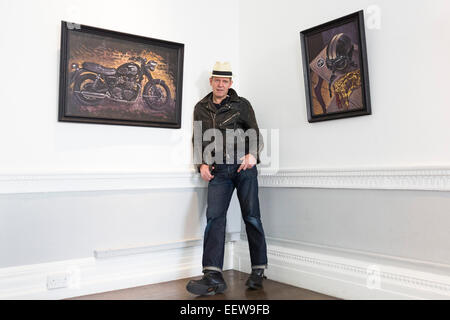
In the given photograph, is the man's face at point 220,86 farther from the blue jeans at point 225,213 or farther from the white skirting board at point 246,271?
the white skirting board at point 246,271

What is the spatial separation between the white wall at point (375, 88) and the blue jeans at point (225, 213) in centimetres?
44

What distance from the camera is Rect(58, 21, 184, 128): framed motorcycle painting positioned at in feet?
9.17

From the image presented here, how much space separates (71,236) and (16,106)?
963 mm

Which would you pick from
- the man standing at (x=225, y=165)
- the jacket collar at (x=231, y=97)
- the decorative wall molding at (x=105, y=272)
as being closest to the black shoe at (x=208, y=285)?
the man standing at (x=225, y=165)

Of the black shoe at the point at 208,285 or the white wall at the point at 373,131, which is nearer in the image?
the white wall at the point at 373,131

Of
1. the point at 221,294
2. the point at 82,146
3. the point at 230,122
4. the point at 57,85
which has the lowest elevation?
the point at 221,294

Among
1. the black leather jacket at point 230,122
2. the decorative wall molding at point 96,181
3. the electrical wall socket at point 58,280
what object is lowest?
the electrical wall socket at point 58,280

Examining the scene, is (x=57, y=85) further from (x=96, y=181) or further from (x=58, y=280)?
(x=58, y=280)

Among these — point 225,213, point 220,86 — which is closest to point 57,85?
point 220,86

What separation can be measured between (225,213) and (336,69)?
135cm

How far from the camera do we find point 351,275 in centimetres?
268

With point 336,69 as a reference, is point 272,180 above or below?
below

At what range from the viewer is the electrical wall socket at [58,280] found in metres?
2.68

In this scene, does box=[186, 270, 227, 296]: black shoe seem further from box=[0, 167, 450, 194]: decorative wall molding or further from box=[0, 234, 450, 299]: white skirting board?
box=[0, 167, 450, 194]: decorative wall molding
